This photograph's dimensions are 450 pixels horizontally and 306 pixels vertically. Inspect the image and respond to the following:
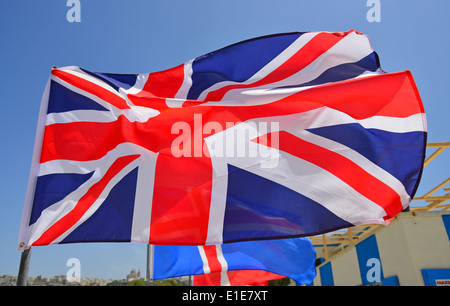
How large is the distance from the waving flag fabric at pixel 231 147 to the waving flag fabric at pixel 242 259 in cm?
408

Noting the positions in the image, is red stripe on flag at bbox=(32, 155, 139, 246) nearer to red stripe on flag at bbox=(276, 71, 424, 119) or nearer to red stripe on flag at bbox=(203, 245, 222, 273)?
red stripe on flag at bbox=(276, 71, 424, 119)

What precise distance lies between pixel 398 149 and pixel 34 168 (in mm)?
3860

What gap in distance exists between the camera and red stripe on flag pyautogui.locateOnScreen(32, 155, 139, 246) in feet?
10.6

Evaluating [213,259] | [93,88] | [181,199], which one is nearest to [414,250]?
[213,259]

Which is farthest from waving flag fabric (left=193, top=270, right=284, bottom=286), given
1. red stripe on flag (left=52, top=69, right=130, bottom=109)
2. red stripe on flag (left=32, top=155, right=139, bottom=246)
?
red stripe on flag (left=52, top=69, right=130, bottom=109)

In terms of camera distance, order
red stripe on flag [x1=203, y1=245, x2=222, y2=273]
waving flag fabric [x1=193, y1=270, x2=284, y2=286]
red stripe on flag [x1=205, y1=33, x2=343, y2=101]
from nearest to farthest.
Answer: red stripe on flag [x1=205, y1=33, x2=343, y2=101], red stripe on flag [x1=203, y1=245, x2=222, y2=273], waving flag fabric [x1=193, y1=270, x2=284, y2=286]

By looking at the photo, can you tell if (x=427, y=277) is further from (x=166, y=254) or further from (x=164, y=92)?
(x=164, y=92)

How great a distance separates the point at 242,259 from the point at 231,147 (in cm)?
448

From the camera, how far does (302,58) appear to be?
14.4ft

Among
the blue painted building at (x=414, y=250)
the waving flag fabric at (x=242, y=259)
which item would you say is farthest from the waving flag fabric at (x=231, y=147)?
the blue painted building at (x=414, y=250)

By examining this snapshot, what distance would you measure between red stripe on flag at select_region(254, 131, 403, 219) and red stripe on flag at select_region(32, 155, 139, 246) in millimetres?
1807

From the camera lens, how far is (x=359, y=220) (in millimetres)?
3416

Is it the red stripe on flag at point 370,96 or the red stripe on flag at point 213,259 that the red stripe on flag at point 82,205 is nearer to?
the red stripe on flag at point 370,96
